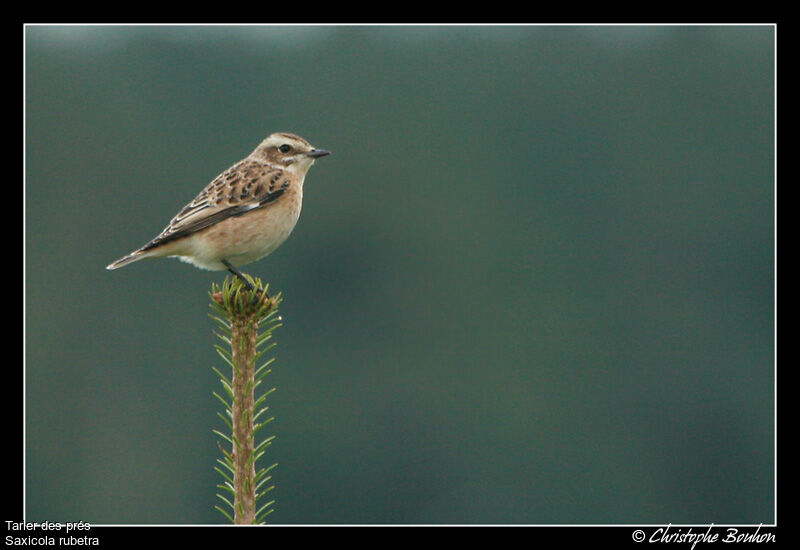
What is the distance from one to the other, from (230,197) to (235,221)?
16.4 inches

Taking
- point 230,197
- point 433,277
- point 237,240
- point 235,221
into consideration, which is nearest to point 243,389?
point 237,240

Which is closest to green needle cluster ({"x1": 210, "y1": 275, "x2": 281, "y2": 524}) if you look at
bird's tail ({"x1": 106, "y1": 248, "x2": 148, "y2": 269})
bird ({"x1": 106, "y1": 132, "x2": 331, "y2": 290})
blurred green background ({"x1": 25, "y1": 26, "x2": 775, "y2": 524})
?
bird's tail ({"x1": 106, "y1": 248, "x2": 148, "y2": 269})

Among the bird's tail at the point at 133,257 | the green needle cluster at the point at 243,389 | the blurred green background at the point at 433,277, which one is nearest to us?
the green needle cluster at the point at 243,389

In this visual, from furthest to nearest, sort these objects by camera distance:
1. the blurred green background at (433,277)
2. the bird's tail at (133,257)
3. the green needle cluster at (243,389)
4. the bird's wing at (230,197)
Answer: the blurred green background at (433,277), the bird's wing at (230,197), the bird's tail at (133,257), the green needle cluster at (243,389)

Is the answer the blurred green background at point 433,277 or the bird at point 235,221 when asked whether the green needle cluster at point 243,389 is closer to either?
the bird at point 235,221

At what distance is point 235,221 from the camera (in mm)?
10242

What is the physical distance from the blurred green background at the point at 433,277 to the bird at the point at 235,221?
186 feet

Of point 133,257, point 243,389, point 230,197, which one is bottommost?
point 243,389

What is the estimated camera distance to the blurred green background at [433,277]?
8125 centimetres

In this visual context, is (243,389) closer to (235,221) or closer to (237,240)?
(237,240)

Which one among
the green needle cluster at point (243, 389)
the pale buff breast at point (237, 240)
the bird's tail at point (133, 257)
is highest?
the pale buff breast at point (237, 240)

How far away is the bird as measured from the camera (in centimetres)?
1011

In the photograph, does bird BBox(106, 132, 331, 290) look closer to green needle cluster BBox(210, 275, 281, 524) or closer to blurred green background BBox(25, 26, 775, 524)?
green needle cluster BBox(210, 275, 281, 524)

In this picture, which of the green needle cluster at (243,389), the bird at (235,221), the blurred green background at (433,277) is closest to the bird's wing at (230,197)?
the bird at (235,221)
